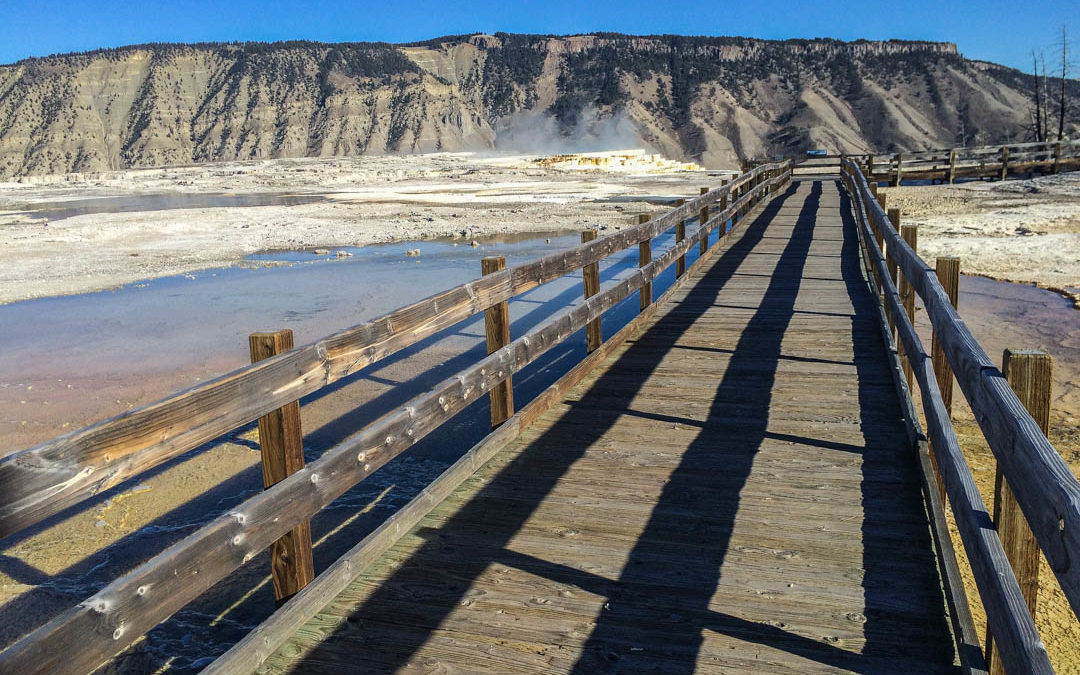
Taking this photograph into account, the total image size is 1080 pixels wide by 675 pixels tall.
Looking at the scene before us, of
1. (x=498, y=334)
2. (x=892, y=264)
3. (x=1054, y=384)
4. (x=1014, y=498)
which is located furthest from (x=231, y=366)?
(x=1054, y=384)

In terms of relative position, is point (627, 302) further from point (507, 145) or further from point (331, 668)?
point (507, 145)

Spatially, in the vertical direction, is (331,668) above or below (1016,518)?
below

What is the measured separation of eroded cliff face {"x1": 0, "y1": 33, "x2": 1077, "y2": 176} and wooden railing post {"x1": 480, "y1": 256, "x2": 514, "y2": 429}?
10705cm

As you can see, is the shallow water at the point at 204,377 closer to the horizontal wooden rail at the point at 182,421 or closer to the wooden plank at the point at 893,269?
the horizontal wooden rail at the point at 182,421

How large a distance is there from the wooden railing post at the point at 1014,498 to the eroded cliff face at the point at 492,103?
4295 inches

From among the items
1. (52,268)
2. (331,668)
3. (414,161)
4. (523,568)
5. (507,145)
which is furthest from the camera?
(507,145)

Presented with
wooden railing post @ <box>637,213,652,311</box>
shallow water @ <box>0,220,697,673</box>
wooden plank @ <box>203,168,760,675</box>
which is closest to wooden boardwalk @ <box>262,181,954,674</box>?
wooden plank @ <box>203,168,760,675</box>

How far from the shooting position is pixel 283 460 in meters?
2.86

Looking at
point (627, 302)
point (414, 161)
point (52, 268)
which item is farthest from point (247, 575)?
point (414, 161)

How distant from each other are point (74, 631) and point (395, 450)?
1619 millimetres

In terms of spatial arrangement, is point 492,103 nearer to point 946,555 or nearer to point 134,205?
point 134,205

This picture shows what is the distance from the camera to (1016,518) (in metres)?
2.39

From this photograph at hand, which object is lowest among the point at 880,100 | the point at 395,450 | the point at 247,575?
the point at 247,575

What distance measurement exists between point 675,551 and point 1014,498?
141 centimetres
